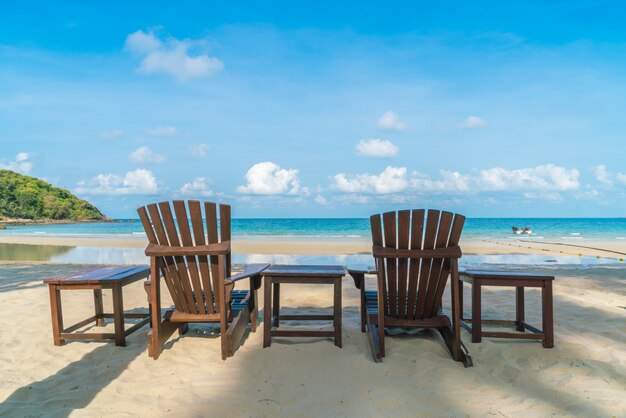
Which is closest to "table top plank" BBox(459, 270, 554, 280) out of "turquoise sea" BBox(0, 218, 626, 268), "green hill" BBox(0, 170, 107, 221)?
"turquoise sea" BBox(0, 218, 626, 268)

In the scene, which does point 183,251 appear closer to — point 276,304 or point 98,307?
point 276,304

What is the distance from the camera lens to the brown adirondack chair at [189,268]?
350cm

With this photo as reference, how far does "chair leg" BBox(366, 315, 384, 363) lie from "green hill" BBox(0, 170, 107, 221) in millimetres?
70999

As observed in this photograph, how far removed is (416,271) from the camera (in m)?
3.53

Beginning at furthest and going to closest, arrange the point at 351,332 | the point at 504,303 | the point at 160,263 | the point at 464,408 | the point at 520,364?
the point at 504,303
the point at 351,332
the point at 160,263
the point at 520,364
the point at 464,408

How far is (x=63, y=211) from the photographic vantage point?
67.2 m

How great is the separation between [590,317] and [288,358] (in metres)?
3.66

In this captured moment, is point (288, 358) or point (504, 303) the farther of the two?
point (504, 303)

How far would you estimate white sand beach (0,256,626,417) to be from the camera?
106 inches

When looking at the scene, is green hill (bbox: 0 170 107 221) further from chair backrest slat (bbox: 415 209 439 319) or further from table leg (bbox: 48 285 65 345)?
chair backrest slat (bbox: 415 209 439 319)

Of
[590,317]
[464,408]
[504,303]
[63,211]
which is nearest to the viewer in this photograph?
[464,408]

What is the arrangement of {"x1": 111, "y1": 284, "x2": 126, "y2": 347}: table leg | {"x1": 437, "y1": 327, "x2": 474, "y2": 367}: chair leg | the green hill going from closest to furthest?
{"x1": 437, "y1": 327, "x2": 474, "y2": 367}: chair leg < {"x1": 111, "y1": 284, "x2": 126, "y2": 347}: table leg < the green hill

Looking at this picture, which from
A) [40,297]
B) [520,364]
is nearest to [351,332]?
[520,364]

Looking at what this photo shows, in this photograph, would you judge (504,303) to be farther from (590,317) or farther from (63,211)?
(63,211)
